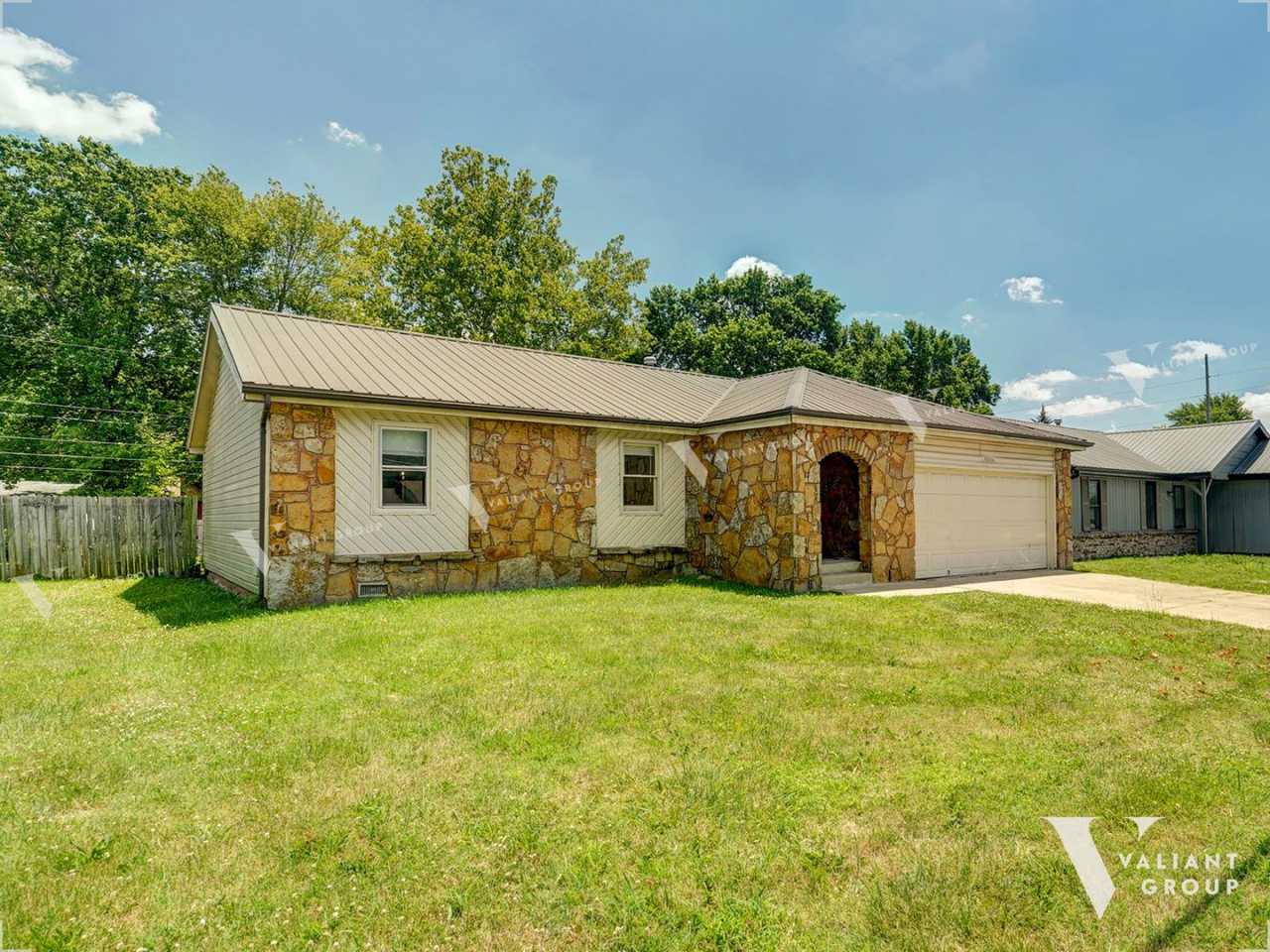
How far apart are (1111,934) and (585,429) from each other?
9.95 meters

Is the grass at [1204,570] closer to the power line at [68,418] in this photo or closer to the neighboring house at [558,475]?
the neighboring house at [558,475]

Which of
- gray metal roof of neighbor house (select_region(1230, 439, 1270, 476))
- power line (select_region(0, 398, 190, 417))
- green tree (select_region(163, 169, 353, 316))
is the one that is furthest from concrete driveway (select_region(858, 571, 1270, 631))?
green tree (select_region(163, 169, 353, 316))

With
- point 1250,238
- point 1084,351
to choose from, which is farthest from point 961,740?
point 1084,351

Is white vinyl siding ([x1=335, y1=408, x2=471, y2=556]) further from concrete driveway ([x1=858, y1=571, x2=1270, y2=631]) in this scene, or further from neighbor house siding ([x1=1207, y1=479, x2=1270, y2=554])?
neighbor house siding ([x1=1207, y1=479, x2=1270, y2=554])

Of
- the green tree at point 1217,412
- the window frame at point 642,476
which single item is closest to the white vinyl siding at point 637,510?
the window frame at point 642,476

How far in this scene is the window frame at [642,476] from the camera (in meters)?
12.1

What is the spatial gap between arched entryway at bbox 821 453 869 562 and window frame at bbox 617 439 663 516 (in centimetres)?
352

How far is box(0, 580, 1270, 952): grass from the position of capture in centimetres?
241

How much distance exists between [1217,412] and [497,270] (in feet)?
177

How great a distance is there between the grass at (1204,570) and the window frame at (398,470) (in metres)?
13.5

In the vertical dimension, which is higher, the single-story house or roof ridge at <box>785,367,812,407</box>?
roof ridge at <box>785,367,812,407</box>

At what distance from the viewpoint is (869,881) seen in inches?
104

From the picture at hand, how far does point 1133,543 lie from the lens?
20031 millimetres

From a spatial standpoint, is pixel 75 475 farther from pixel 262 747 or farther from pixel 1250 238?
pixel 1250 238
